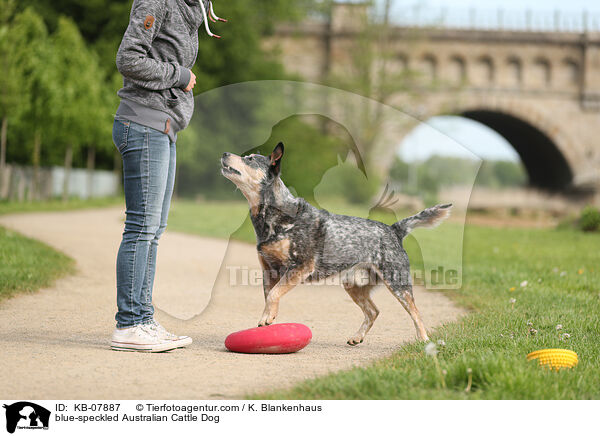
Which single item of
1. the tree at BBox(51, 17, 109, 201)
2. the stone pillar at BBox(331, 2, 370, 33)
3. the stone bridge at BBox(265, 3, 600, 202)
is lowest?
the tree at BBox(51, 17, 109, 201)

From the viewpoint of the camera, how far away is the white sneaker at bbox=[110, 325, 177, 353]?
5.16 m

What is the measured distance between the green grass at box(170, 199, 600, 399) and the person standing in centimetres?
163

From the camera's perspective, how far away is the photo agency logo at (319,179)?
18.0 ft

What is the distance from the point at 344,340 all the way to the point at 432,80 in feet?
126

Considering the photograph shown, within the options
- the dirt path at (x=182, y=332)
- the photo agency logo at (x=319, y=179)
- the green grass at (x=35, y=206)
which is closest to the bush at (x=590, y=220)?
the dirt path at (x=182, y=332)

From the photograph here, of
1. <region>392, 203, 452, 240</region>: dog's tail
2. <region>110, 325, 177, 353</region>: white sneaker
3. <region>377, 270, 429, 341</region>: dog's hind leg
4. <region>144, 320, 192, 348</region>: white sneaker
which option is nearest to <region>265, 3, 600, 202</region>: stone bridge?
<region>392, 203, 452, 240</region>: dog's tail

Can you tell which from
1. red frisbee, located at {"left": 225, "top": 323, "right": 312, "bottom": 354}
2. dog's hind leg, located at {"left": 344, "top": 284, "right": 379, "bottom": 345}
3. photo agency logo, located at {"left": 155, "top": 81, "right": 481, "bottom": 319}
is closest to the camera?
red frisbee, located at {"left": 225, "top": 323, "right": 312, "bottom": 354}

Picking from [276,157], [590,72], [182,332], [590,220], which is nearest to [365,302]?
[276,157]

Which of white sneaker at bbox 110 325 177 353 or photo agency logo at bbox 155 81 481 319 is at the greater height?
photo agency logo at bbox 155 81 481 319

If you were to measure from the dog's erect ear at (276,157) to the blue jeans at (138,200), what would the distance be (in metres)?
0.78

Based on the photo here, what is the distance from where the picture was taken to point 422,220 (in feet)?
19.0

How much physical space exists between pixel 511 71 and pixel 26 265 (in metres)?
42.1

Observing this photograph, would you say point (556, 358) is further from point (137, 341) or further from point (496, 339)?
point (137, 341)
